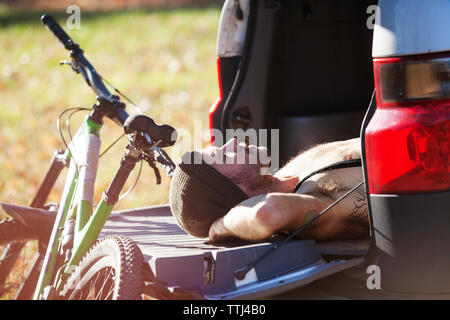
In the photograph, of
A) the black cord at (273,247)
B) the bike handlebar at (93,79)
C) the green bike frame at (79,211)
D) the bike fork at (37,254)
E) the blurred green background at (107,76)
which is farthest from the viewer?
the blurred green background at (107,76)

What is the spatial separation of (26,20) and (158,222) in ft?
44.3

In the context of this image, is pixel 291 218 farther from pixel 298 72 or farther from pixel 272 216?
pixel 298 72

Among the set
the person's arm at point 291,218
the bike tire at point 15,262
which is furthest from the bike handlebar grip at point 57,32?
the person's arm at point 291,218

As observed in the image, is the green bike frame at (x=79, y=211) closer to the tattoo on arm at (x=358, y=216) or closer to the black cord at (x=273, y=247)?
the black cord at (x=273, y=247)

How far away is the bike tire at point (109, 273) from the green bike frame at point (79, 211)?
13 centimetres

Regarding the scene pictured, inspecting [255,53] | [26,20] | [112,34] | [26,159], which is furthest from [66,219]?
[26,20]

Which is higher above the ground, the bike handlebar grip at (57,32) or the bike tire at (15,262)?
the bike handlebar grip at (57,32)

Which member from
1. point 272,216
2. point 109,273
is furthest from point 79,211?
point 272,216

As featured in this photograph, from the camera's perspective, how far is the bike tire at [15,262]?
4.40 meters

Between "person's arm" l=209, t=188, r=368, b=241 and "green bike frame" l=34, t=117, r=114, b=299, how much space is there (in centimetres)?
60

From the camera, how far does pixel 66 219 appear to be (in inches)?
156

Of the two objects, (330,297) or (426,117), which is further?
(330,297)

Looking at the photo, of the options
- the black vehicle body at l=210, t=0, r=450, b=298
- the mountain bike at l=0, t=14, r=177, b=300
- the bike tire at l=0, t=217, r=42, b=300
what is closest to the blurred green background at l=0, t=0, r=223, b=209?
the bike tire at l=0, t=217, r=42, b=300

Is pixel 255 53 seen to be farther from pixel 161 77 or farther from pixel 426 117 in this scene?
pixel 161 77
